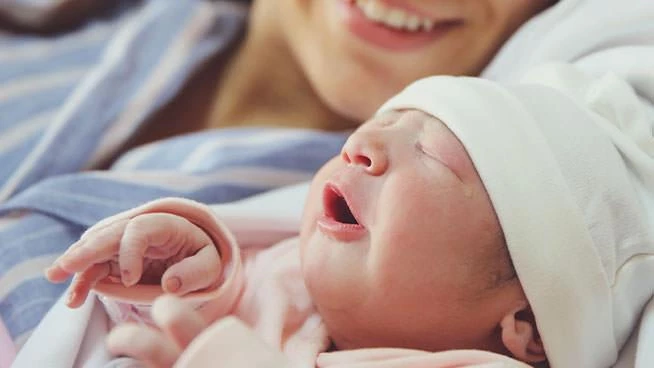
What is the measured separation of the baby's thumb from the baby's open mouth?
0.10 metres

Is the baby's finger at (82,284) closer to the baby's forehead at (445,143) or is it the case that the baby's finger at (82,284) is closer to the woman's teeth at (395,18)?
the baby's forehead at (445,143)

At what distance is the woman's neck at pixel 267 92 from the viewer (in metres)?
1.27

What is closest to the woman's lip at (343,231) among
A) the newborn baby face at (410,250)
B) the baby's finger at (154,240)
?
the newborn baby face at (410,250)

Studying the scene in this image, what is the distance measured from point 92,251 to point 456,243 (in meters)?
0.28

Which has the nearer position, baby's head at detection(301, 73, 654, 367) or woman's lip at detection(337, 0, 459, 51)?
baby's head at detection(301, 73, 654, 367)

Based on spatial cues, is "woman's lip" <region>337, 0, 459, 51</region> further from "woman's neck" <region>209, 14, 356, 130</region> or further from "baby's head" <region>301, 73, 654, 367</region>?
"baby's head" <region>301, 73, 654, 367</region>

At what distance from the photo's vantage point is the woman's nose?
0.75 metres

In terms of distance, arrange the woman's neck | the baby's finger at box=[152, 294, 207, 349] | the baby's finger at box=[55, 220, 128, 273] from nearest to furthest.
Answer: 1. the baby's finger at box=[152, 294, 207, 349]
2. the baby's finger at box=[55, 220, 128, 273]
3. the woman's neck

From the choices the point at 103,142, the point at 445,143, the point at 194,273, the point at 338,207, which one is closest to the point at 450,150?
the point at 445,143

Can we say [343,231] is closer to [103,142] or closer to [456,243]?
[456,243]

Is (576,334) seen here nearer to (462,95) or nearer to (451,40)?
(462,95)

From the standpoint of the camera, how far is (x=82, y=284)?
28.3 inches

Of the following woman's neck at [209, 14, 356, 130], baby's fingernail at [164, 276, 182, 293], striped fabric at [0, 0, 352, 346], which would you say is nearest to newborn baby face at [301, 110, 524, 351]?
baby's fingernail at [164, 276, 182, 293]

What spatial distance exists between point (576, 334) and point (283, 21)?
701 millimetres
